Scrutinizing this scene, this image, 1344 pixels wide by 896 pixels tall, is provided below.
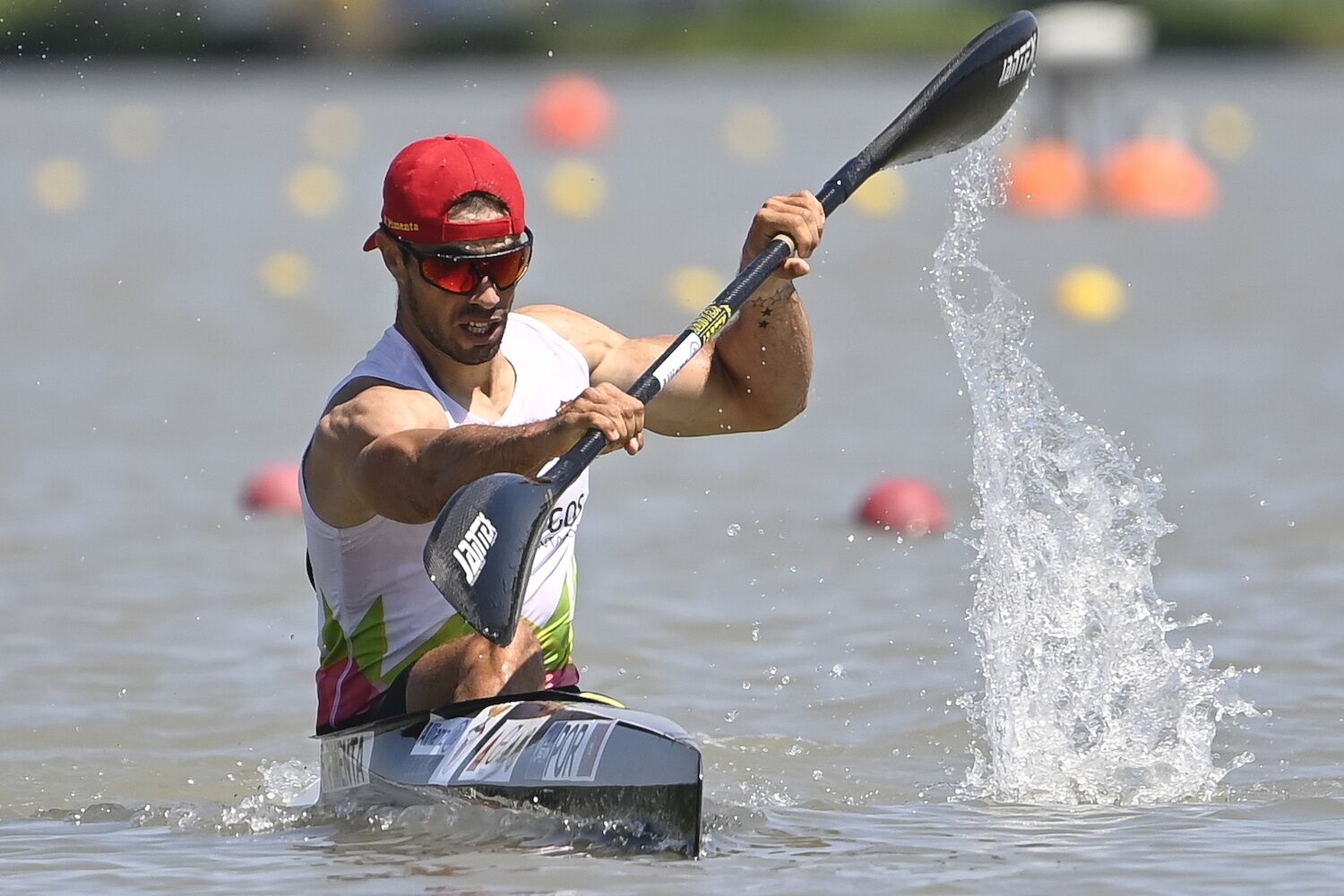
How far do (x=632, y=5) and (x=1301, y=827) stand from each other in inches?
1632

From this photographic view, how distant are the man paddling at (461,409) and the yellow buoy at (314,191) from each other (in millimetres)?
15981

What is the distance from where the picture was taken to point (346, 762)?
4906 millimetres

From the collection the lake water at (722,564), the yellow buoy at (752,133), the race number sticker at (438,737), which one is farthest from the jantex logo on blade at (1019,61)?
the yellow buoy at (752,133)

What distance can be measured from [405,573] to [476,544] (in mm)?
528

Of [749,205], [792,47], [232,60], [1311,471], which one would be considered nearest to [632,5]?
[792,47]


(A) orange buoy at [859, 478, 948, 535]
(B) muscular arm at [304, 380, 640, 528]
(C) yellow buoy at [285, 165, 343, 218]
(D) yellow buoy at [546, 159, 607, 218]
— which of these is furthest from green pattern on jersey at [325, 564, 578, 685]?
(C) yellow buoy at [285, 165, 343, 218]

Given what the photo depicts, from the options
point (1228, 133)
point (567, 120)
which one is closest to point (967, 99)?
point (1228, 133)

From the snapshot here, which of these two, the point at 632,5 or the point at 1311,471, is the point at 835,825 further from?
the point at 632,5

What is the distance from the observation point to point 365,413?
14.7ft

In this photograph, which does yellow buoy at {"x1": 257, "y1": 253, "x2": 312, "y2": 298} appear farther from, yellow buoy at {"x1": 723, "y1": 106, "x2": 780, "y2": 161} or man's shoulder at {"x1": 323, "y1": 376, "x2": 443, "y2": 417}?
man's shoulder at {"x1": 323, "y1": 376, "x2": 443, "y2": 417}

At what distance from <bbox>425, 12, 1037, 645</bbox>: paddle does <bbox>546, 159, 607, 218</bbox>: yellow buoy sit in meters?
14.6

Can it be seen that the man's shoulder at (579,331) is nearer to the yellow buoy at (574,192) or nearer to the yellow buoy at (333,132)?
the yellow buoy at (574,192)

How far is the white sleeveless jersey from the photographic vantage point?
15.4ft

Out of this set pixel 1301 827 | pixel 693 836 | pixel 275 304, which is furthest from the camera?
pixel 275 304
